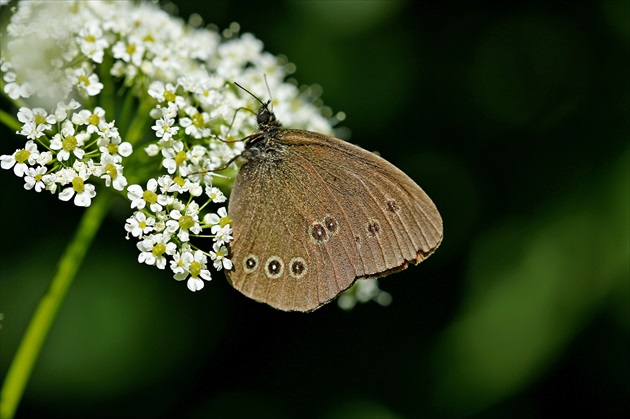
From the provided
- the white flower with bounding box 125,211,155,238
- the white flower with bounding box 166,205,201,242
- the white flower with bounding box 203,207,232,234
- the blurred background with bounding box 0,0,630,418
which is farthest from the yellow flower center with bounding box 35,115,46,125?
the blurred background with bounding box 0,0,630,418

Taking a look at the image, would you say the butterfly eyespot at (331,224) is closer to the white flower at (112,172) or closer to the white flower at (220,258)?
the white flower at (220,258)

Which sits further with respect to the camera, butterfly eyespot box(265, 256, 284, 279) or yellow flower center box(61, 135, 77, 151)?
butterfly eyespot box(265, 256, 284, 279)

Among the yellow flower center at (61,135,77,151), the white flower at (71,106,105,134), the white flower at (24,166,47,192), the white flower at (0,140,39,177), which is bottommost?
the white flower at (24,166,47,192)

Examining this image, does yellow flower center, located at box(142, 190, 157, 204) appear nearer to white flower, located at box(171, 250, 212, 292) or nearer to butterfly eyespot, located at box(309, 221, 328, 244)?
white flower, located at box(171, 250, 212, 292)

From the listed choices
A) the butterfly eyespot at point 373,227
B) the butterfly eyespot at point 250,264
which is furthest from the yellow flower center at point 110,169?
the butterfly eyespot at point 373,227

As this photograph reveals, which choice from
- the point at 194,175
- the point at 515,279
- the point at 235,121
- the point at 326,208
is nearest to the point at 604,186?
the point at 515,279

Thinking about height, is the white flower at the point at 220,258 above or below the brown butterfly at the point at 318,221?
below

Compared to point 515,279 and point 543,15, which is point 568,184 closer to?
point 515,279
